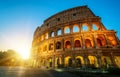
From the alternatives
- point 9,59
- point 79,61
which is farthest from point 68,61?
point 9,59

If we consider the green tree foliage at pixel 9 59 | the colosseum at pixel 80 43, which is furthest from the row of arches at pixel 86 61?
the green tree foliage at pixel 9 59

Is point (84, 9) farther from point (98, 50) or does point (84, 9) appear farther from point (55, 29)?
point (98, 50)

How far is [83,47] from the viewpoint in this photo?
1852 centimetres

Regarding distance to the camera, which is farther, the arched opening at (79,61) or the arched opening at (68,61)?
the arched opening at (68,61)

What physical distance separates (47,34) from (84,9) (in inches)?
445

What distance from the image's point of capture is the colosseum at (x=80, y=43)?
1712 cm

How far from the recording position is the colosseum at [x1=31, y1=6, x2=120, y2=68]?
56.2ft

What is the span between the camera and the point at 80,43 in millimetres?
20609

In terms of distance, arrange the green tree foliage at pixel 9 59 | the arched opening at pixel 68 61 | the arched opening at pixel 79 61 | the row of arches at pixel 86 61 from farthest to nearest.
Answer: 1. the green tree foliage at pixel 9 59
2. the arched opening at pixel 68 61
3. the arched opening at pixel 79 61
4. the row of arches at pixel 86 61

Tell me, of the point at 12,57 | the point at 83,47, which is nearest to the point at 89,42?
the point at 83,47

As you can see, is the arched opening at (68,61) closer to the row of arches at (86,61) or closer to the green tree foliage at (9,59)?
the row of arches at (86,61)

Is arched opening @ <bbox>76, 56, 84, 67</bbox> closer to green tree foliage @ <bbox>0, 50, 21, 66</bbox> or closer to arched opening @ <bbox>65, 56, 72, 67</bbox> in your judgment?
arched opening @ <bbox>65, 56, 72, 67</bbox>

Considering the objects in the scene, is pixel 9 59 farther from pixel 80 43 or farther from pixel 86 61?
pixel 86 61

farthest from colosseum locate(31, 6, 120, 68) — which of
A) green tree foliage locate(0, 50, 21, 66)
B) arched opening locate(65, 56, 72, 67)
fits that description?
green tree foliage locate(0, 50, 21, 66)
